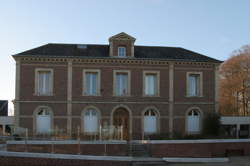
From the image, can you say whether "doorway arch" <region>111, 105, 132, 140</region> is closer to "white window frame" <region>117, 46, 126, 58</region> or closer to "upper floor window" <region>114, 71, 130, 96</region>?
"upper floor window" <region>114, 71, 130, 96</region>

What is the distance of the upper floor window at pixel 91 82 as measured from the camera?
25828mm

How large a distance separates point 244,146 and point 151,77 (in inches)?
352

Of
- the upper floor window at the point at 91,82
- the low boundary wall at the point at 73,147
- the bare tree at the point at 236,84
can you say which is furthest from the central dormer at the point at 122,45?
the bare tree at the point at 236,84

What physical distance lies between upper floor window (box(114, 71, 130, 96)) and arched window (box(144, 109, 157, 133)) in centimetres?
235

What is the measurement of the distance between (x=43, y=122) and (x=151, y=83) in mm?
9143

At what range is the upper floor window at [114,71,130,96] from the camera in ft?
85.6

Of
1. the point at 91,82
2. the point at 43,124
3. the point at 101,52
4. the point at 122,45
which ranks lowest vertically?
the point at 43,124

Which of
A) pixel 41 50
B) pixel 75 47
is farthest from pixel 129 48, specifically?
pixel 41 50

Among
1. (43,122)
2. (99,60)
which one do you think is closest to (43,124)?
(43,122)

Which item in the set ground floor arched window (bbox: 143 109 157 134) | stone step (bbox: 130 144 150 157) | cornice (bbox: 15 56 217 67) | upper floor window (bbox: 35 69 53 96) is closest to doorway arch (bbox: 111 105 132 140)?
ground floor arched window (bbox: 143 109 157 134)

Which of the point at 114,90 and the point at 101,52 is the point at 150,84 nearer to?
the point at 114,90

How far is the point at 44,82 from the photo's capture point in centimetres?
2577

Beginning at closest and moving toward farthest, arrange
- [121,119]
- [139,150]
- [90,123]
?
[139,150] < [90,123] < [121,119]

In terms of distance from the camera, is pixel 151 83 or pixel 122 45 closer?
pixel 122 45
